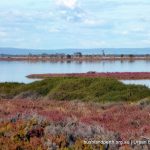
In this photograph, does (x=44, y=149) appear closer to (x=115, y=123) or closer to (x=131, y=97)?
(x=115, y=123)

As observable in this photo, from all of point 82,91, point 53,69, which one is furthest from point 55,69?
point 82,91

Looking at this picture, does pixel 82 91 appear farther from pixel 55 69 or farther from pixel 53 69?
pixel 55 69

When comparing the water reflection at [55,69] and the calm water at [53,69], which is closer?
the calm water at [53,69]

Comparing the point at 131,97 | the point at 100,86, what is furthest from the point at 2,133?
the point at 100,86

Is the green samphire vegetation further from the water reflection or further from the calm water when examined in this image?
the water reflection

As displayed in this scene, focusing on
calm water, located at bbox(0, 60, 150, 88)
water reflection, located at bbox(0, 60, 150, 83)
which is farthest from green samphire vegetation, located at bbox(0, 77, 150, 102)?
water reflection, located at bbox(0, 60, 150, 83)

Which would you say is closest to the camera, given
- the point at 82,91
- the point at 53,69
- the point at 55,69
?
the point at 82,91

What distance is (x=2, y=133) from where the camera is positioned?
962 cm

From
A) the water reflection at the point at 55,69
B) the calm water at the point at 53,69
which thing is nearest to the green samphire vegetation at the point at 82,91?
the calm water at the point at 53,69

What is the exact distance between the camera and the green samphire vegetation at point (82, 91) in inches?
1226

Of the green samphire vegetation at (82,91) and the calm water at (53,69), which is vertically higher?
the green samphire vegetation at (82,91)

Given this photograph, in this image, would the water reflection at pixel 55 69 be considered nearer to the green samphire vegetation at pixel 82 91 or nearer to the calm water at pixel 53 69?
the calm water at pixel 53 69

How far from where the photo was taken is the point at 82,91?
34750mm

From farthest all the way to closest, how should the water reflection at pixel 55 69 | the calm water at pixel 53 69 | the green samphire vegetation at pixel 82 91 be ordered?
the water reflection at pixel 55 69, the calm water at pixel 53 69, the green samphire vegetation at pixel 82 91
